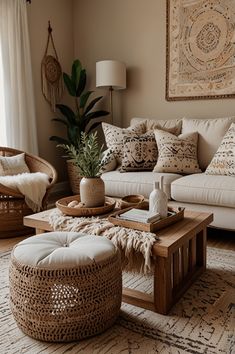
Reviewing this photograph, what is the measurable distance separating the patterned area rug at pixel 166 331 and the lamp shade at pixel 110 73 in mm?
2479

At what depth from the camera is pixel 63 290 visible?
4.54 ft

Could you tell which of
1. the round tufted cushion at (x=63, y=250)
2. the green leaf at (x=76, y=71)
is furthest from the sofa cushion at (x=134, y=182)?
the green leaf at (x=76, y=71)

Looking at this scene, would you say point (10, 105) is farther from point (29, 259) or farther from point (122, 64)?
point (29, 259)

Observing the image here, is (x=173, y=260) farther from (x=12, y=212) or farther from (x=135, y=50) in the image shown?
(x=135, y=50)

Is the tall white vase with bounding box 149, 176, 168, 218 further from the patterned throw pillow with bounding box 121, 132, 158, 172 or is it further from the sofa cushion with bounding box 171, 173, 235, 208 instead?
the patterned throw pillow with bounding box 121, 132, 158, 172

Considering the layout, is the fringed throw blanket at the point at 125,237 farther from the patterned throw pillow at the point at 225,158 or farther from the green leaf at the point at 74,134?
the green leaf at the point at 74,134

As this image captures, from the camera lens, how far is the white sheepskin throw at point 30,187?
9.12ft

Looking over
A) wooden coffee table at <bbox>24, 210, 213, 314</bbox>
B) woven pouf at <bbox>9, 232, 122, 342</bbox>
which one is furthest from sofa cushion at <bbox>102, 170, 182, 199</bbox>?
woven pouf at <bbox>9, 232, 122, 342</bbox>

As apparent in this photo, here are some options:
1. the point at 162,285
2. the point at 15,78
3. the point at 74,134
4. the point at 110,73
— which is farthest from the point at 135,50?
the point at 162,285

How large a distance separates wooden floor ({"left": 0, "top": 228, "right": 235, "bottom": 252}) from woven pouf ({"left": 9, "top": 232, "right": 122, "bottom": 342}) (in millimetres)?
1204

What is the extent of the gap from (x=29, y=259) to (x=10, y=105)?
2.61 metres

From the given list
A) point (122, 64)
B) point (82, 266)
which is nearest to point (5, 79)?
point (122, 64)

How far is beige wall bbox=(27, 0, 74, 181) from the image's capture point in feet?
13.1

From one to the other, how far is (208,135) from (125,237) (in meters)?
1.82
